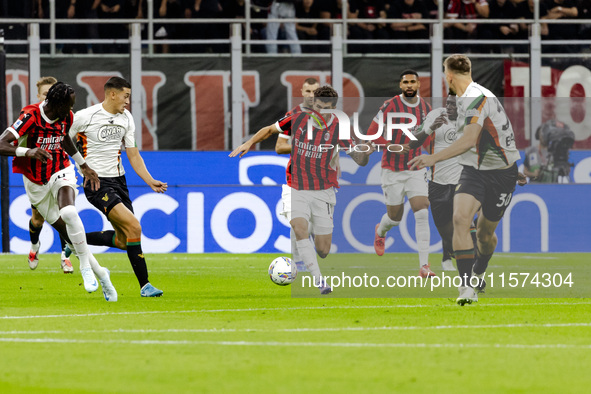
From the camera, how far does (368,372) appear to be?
5391mm

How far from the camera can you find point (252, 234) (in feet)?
54.3

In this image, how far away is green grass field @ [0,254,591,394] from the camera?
5.12 meters

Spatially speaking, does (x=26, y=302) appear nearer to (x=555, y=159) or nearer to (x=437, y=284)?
(x=437, y=284)

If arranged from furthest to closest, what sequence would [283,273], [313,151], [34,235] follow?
[34,235]
[283,273]
[313,151]

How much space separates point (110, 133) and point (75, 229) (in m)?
1.00

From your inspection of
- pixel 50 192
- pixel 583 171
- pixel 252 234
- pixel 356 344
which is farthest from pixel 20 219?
pixel 356 344

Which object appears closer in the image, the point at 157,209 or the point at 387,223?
the point at 387,223

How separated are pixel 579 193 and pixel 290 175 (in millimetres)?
5564

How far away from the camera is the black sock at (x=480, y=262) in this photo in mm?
9406

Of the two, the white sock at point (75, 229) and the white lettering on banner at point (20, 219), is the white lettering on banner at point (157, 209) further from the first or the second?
the white sock at point (75, 229)

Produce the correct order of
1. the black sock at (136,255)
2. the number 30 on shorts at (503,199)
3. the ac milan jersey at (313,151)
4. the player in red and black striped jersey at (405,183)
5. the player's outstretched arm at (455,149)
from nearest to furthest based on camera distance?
1. the player's outstretched arm at (455,149)
2. the number 30 on shorts at (503,199)
3. the black sock at (136,255)
4. the ac milan jersey at (313,151)
5. the player in red and black striped jersey at (405,183)

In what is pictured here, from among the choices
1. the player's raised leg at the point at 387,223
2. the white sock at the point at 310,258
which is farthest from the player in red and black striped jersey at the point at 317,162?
the player's raised leg at the point at 387,223

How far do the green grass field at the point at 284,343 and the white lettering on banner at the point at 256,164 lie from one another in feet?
20.4

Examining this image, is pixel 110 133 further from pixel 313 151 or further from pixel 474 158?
pixel 474 158
